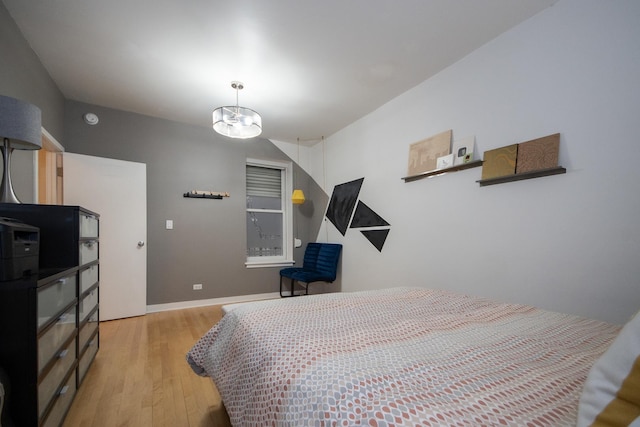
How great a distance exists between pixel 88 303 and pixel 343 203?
282 centimetres

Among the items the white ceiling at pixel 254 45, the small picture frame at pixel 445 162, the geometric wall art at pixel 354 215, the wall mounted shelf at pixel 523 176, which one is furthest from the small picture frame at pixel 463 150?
the geometric wall art at pixel 354 215

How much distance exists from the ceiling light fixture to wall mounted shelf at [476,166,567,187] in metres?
2.02

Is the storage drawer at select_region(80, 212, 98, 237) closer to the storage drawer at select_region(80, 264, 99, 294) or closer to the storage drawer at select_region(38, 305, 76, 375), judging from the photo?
the storage drawer at select_region(80, 264, 99, 294)

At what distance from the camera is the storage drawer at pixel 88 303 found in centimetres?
180

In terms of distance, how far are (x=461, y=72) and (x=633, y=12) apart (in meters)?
1.01

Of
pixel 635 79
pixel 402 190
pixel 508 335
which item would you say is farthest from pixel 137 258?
pixel 635 79

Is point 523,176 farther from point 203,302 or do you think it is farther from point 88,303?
point 203,302

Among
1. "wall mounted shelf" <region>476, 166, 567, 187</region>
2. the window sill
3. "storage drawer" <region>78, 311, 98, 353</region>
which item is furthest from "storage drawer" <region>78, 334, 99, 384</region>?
"wall mounted shelf" <region>476, 166, 567, 187</region>

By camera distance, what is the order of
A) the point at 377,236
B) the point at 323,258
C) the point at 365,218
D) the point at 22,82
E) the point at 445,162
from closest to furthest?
the point at 22,82, the point at 445,162, the point at 377,236, the point at 365,218, the point at 323,258

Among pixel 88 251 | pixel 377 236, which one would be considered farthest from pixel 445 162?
pixel 88 251

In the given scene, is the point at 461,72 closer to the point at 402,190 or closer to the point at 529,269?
the point at 402,190

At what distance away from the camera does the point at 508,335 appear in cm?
114

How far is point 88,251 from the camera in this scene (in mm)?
1972

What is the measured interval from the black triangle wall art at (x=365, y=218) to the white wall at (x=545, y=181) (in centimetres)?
36
